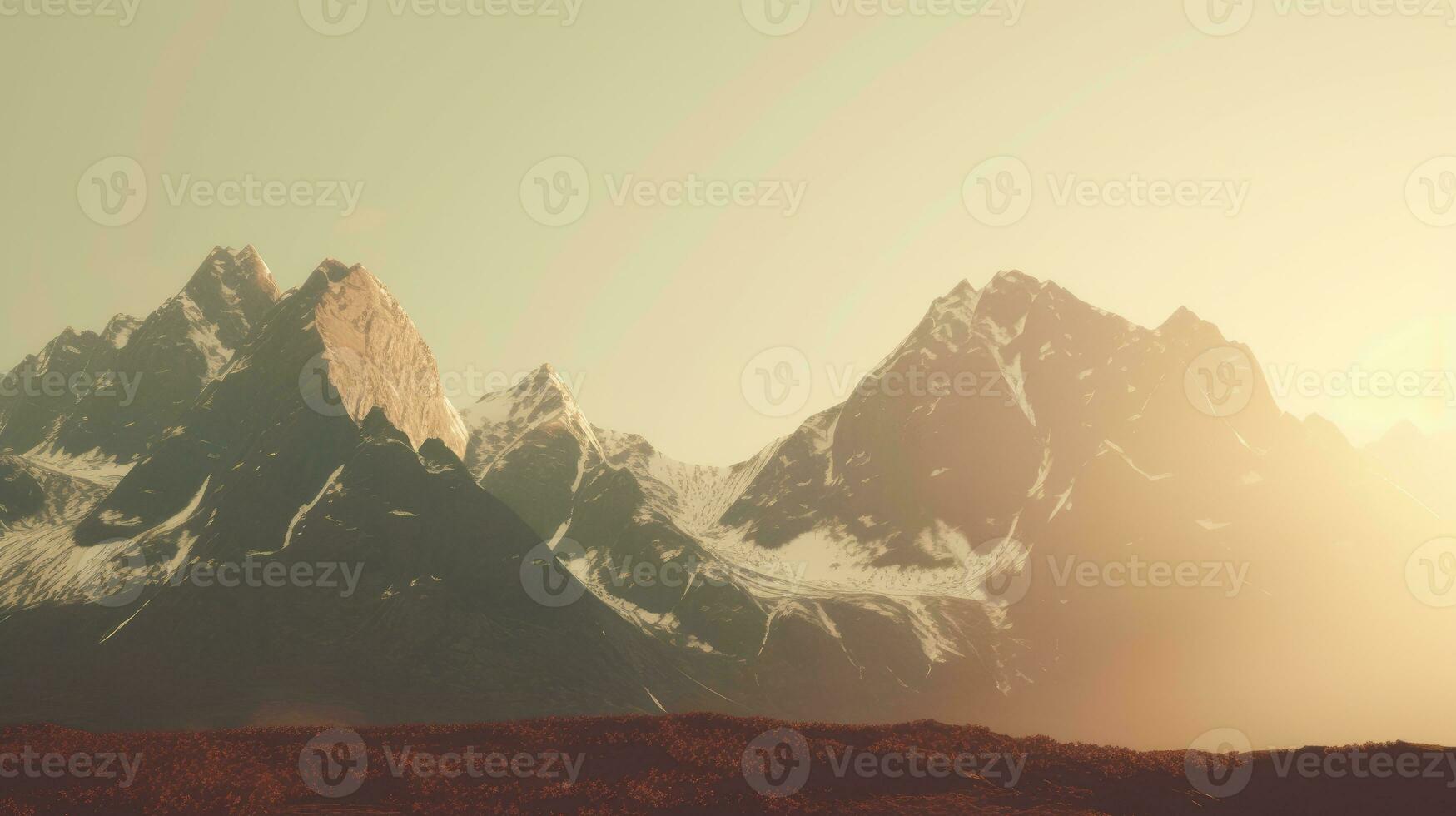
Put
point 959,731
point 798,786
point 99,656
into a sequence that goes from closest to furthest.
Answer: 1. point 798,786
2. point 959,731
3. point 99,656

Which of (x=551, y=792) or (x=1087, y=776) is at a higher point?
(x=1087, y=776)

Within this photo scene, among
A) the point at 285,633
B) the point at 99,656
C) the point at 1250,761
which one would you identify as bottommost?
the point at 99,656

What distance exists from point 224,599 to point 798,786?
598 feet

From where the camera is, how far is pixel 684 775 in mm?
34969

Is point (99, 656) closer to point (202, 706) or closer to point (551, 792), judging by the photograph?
point (202, 706)

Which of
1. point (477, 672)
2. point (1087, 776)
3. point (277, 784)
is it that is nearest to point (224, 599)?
point (477, 672)

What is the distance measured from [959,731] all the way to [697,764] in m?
11.0

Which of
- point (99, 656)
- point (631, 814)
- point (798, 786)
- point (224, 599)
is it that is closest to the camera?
point (631, 814)

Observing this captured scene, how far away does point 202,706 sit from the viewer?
160750 millimetres

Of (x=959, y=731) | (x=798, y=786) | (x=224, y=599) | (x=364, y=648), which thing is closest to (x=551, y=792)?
(x=798, y=786)

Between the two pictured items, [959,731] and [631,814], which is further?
[959,731]

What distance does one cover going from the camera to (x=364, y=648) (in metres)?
186

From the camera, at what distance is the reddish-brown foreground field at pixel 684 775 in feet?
107

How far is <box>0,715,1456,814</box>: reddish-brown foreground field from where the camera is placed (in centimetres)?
3269
